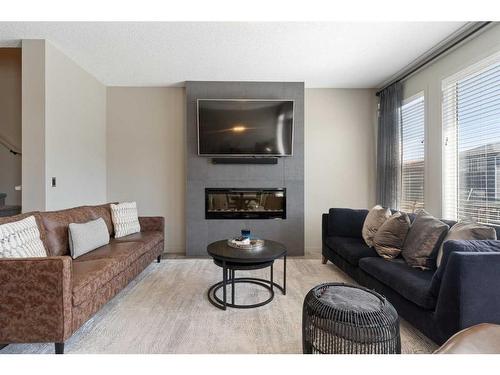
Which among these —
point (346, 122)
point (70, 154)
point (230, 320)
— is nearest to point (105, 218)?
point (70, 154)

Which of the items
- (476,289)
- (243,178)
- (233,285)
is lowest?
(233,285)

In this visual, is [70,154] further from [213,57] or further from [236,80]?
[236,80]

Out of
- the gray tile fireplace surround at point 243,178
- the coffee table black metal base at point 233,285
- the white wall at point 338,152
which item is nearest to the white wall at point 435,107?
the white wall at point 338,152

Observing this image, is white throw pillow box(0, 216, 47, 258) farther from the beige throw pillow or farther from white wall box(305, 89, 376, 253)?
white wall box(305, 89, 376, 253)

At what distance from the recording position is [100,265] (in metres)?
1.90

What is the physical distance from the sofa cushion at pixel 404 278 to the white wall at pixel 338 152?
177 cm

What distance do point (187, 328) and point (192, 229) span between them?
1.93 m

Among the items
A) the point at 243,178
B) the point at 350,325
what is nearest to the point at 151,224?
the point at 243,178

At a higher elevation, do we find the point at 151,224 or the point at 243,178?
the point at 243,178

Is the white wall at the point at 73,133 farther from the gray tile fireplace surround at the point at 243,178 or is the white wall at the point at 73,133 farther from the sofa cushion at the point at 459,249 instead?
the sofa cushion at the point at 459,249

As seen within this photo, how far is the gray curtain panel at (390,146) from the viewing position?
340cm

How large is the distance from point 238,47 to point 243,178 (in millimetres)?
1746

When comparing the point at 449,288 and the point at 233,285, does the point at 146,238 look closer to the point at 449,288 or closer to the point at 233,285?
the point at 233,285

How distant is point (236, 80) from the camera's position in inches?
142
